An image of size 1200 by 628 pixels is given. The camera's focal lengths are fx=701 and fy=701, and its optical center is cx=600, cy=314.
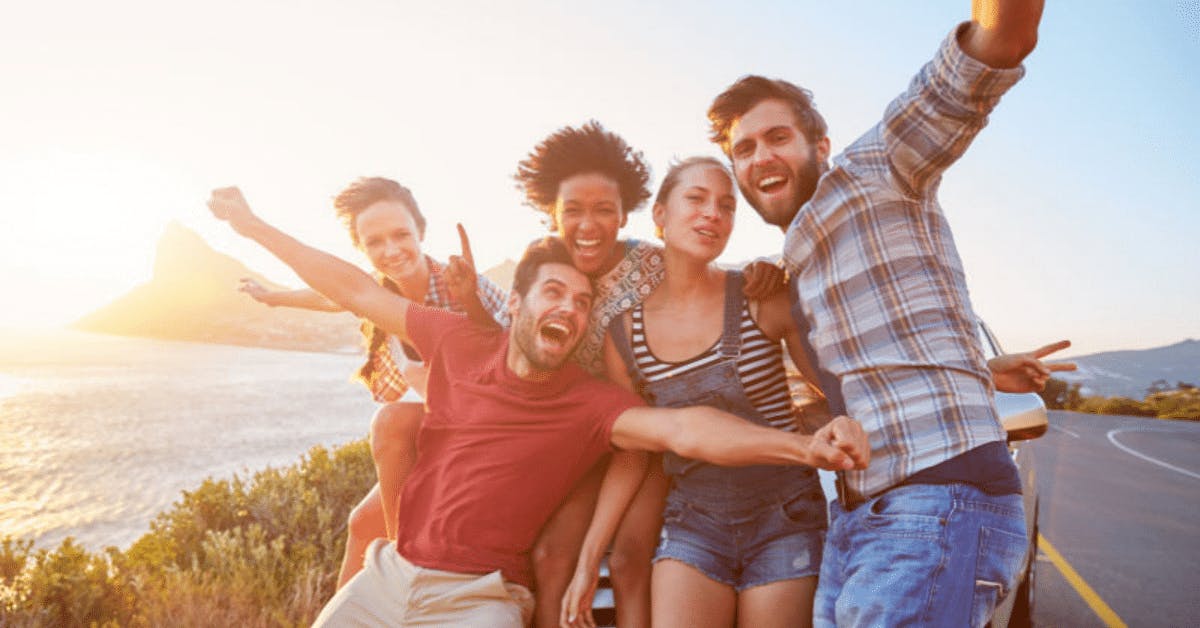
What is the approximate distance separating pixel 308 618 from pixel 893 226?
11.8 ft

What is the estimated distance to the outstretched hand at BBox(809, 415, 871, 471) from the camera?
1766mm

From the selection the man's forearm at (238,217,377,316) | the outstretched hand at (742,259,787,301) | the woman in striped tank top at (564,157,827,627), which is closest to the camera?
the woman in striped tank top at (564,157,827,627)

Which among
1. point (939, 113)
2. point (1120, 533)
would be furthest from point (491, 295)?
point (1120, 533)

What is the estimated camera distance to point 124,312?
11481 centimetres

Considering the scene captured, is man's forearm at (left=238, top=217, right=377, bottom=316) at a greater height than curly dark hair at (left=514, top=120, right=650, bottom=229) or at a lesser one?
lesser

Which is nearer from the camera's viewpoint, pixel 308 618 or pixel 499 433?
pixel 499 433

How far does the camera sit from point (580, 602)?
7.45ft

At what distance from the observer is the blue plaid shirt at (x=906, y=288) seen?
1815mm

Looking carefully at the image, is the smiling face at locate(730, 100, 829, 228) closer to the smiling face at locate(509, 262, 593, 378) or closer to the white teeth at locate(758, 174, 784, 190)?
the white teeth at locate(758, 174, 784, 190)

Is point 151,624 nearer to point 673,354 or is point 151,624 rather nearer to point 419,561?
point 419,561

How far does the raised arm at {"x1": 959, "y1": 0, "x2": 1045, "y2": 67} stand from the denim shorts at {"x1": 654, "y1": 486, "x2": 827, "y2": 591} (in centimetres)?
144

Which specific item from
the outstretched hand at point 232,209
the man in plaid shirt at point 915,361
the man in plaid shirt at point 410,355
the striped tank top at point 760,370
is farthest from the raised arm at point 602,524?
the outstretched hand at point 232,209

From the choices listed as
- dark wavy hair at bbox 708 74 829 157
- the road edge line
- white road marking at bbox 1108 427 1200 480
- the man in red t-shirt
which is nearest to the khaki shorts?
the man in red t-shirt

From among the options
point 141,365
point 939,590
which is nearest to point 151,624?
point 939,590
